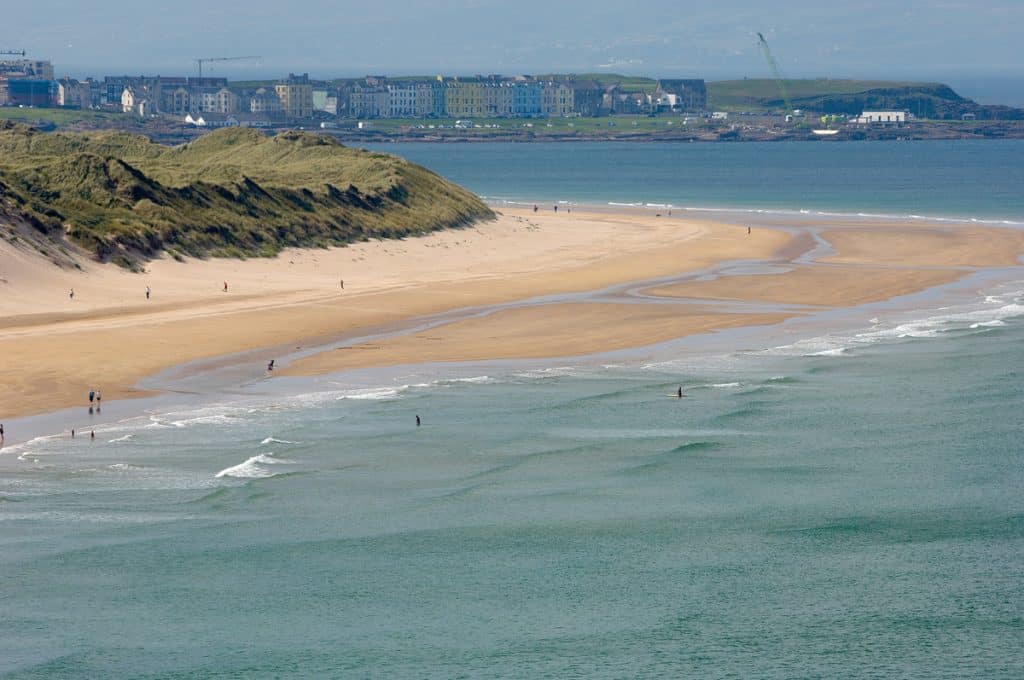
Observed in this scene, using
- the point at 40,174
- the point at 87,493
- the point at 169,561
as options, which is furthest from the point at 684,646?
the point at 40,174

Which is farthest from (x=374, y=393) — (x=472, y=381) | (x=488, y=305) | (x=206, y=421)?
(x=488, y=305)

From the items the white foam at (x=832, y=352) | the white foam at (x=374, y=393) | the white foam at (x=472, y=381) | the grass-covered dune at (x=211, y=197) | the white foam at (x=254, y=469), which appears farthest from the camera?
the grass-covered dune at (x=211, y=197)

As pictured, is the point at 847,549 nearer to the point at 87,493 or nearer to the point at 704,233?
the point at 87,493

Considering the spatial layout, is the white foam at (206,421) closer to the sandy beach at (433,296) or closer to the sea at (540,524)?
the sea at (540,524)

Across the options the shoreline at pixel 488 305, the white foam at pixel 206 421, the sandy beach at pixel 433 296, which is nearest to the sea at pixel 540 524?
the white foam at pixel 206 421

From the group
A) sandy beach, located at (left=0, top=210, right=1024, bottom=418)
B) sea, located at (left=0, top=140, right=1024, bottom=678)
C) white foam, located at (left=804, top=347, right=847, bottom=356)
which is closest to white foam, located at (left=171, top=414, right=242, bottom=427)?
sea, located at (left=0, top=140, right=1024, bottom=678)
